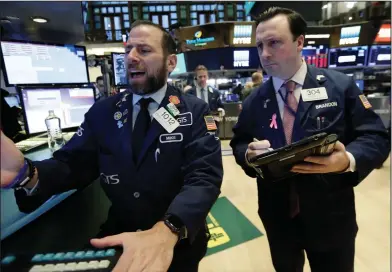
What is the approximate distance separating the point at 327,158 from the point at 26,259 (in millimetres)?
978

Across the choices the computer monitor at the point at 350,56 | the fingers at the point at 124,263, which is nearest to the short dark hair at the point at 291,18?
the fingers at the point at 124,263

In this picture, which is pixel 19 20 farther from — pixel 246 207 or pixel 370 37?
pixel 370 37

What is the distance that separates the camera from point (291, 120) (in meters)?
1.22

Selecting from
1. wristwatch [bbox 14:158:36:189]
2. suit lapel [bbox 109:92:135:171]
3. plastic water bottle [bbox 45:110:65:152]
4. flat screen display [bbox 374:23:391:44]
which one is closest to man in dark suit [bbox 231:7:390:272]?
suit lapel [bbox 109:92:135:171]

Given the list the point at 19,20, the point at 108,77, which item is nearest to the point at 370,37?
the point at 108,77

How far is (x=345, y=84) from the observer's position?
121 cm

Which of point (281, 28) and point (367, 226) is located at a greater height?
point (281, 28)

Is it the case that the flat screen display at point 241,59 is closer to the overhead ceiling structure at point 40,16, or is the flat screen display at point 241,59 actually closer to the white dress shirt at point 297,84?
the overhead ceiling structure at point 40,16

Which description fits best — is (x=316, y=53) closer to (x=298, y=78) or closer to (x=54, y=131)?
(x=298, y=78)

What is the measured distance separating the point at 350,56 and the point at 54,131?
809 cm

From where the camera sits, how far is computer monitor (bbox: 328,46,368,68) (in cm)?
730

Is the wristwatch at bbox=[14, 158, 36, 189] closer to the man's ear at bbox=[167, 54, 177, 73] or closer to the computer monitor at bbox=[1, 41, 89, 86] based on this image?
the man's ear at bbox=[167, 54, 177, 73]

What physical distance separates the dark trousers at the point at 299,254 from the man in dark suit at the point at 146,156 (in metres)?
0.45

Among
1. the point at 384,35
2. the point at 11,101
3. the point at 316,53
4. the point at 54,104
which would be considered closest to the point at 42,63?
the point at 54,104
